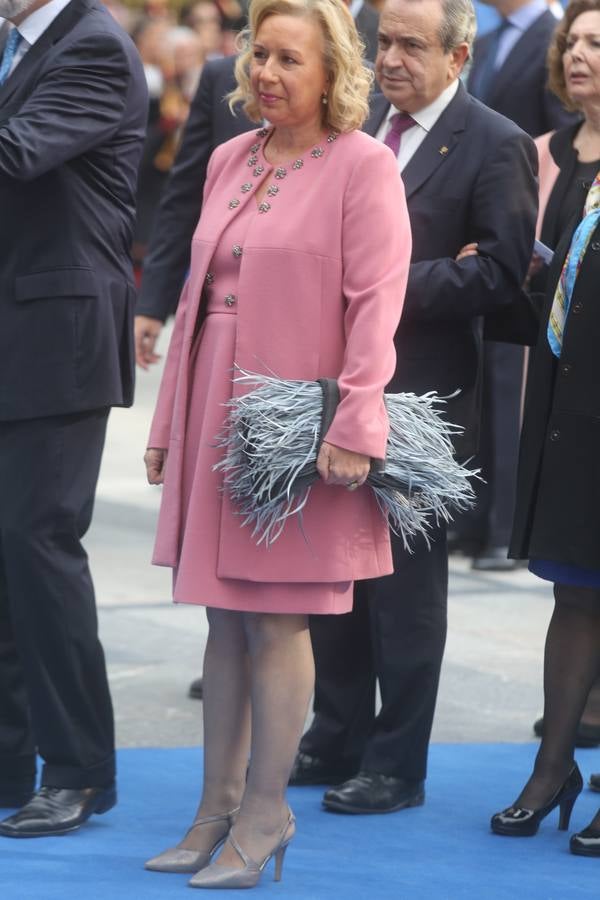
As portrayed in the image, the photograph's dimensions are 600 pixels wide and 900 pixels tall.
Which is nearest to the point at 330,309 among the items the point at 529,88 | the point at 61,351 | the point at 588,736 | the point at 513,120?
the point at 61,351

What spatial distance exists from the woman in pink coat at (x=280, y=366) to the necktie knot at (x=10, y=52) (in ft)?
1.93

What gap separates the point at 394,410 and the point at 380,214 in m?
0.41

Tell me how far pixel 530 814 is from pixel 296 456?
1.19 metres

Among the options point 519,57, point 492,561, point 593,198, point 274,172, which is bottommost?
point 492,561

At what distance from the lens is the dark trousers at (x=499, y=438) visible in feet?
24.3

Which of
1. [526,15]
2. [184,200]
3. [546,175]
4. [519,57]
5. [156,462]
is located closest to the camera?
[156,462]

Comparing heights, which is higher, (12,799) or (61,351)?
(61,351)

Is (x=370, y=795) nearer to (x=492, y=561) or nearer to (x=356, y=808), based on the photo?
(x=356, y=808)

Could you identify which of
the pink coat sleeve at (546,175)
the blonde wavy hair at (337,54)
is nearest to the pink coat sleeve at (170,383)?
the blonde wavy hair at (337,54)

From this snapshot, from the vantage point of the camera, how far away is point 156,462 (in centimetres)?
400

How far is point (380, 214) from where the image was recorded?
12.1ft

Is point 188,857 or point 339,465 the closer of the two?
point 339,465

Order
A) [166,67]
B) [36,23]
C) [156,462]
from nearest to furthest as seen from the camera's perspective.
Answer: [156,462], [36,23], [166,67]

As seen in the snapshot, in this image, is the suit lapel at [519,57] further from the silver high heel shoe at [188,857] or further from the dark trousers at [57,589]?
the silver high heel shoe at [188,857]
